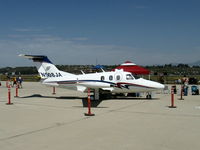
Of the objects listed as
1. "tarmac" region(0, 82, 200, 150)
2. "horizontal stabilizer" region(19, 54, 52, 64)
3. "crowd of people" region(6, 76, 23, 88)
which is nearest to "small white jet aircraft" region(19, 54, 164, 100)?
"horizontal stabilizer" region(19, 54, 52, 64)

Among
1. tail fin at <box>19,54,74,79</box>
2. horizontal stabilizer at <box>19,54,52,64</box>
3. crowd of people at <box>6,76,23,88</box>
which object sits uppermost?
horizontal stabilizer at <box>19,54,52,64</box>

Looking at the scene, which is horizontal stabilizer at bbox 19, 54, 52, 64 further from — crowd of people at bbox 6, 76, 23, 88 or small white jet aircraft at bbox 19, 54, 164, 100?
crowd of people at bbox 6, 76, 23, 88

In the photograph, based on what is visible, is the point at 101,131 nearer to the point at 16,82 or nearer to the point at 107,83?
the point at 107,83

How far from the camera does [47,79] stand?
20.4m

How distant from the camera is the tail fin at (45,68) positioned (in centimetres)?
2030

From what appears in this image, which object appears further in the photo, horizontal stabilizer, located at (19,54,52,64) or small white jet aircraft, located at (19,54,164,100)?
horizontal stabilizer, located at (19,54,52,64)

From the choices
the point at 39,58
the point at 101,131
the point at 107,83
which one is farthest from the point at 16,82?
the point at 101,131

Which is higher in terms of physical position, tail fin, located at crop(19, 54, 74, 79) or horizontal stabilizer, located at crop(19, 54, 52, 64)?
horizontal stabilizer, located at crop(19, 54, 52, 64)

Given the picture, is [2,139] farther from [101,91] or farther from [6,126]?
[101,91]

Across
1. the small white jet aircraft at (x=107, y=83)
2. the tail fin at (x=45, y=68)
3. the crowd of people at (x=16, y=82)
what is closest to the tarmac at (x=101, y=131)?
the small white jet aircraft at (x=107, y=83)

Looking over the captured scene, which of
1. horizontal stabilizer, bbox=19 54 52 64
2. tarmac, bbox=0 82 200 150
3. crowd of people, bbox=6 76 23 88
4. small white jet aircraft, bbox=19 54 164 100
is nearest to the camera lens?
tarmac, bbox=0 82 200 150

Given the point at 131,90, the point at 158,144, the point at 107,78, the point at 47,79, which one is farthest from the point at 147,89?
the point at 158,144

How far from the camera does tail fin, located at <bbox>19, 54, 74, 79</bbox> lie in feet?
66.6

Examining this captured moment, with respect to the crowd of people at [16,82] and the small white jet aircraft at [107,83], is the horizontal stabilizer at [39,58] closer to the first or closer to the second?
the small white jet aircraft at [107,83]
